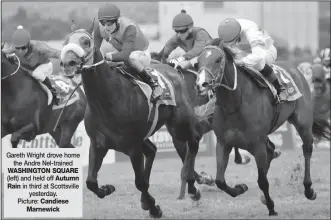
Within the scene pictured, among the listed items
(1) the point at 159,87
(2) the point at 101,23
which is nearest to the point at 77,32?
(2) the point at 101,23

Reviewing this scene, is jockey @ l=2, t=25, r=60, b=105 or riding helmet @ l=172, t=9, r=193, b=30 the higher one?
riding helmet @ l=172, t=9, r=193, b=30

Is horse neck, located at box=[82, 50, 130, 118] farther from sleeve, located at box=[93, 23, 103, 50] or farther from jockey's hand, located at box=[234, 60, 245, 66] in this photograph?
jockey's hand, located at box=[234, 60, 245, 66]

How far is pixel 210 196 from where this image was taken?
9523 mm

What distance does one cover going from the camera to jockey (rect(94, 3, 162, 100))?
6305 millimetres

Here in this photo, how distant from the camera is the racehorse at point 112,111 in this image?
231 inches

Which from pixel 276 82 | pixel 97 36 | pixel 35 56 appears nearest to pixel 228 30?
pixel 276 82

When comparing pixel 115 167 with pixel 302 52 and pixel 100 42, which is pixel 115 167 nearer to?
pixel 100 42

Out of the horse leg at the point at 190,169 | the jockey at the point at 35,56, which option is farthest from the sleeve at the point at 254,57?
the jockey at the point at 35,56

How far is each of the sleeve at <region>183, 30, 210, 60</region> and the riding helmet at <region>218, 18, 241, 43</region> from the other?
1198 mm

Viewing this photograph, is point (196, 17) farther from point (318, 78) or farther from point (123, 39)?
point (123, 39)

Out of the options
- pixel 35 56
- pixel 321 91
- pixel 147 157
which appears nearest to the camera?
pixel 147 157

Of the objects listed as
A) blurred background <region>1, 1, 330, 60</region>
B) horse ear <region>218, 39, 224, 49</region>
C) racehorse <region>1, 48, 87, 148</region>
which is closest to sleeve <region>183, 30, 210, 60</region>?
horse ear <region>218, 39, 224, 49</region>

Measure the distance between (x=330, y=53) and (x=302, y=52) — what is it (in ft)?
16.6
